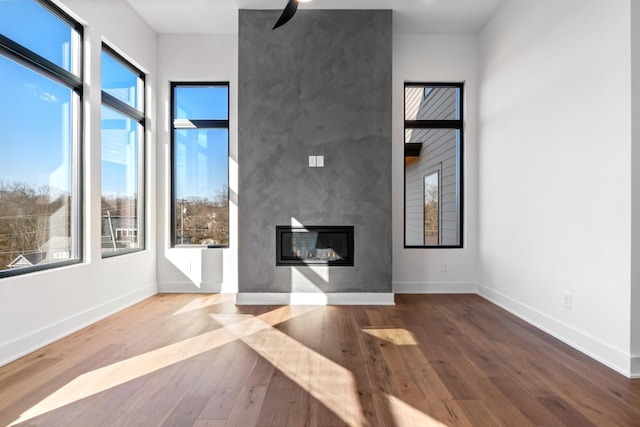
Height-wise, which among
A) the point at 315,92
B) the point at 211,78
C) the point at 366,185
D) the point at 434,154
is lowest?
the point at 366,185

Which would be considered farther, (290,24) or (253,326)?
(290,24)

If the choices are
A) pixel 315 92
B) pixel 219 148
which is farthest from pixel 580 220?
pixel 219 148

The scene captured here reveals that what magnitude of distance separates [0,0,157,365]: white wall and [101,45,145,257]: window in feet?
0.38

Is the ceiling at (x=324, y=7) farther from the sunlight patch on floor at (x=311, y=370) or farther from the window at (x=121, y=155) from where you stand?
the sunlight patch on floor at (x=311, y=370)

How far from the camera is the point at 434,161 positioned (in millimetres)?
5059

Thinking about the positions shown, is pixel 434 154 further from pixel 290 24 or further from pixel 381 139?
pixel 290 24

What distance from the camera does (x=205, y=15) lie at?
4.25 meters

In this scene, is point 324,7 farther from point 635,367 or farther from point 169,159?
point 635,367

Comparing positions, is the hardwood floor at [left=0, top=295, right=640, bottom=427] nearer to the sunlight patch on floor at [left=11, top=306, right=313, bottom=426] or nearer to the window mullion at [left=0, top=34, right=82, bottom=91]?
the sunlight patch on floor at [left=11, top=306, right=313, bottom=426]

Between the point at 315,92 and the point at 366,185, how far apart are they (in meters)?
1.17

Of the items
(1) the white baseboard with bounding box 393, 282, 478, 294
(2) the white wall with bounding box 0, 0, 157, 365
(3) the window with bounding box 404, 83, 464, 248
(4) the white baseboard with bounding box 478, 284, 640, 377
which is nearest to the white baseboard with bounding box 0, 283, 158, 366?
(2) the white wall with bounding box 0, 0, 157, 365

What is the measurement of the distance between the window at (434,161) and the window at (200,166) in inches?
91.8

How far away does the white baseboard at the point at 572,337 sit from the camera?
93.8 inches

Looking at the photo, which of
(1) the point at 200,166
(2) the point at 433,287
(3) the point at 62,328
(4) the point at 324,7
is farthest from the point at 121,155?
(2) the point at 433,287
